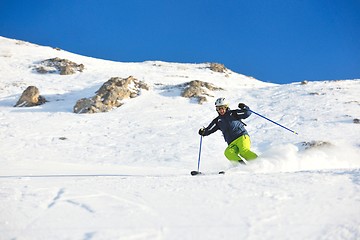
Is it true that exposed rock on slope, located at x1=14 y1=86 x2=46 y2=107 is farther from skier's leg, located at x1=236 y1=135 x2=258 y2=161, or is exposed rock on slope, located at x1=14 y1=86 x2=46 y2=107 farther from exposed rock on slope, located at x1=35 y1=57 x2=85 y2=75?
skier's leg, located at x1=236 y1=135 x2=258 y2=161

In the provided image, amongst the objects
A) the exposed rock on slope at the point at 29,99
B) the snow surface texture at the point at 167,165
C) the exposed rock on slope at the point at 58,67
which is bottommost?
the snow surface texture at the point at 167,165

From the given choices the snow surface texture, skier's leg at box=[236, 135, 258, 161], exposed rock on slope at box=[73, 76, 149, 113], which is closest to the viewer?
the snow surface texture

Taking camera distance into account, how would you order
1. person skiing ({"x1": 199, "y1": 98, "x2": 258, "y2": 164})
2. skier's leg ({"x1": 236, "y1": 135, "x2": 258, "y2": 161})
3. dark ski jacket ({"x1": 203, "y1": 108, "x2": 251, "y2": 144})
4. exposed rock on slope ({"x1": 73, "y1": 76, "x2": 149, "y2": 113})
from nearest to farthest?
skier's leg ({"x1": 236, "y1": 135, "x2": 258, "y2": 161}) → person skiing ({"x1": 199, "y1": 98, "x2": 258, "y2": 164}) → dark ski jacket ({"x1": 203, "y1": 108, "x2": 251, "y2": 144}) → exposed rock on slope ({"x1": 73, "y1": 76, "x2": 149, "y2": 113})

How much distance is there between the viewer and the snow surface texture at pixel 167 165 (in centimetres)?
358

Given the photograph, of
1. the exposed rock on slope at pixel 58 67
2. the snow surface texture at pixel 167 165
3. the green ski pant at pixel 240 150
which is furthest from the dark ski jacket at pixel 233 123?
the exposed rock on slope at pixel 58 67

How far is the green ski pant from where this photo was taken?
8.65m

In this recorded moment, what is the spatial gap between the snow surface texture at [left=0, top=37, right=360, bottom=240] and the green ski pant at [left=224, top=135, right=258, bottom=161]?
304mm

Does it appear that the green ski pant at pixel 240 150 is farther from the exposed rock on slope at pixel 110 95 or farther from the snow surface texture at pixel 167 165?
the exposed rock on slope at pixel 110 95

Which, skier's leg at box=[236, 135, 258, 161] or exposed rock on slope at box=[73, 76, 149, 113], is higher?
exposed rock on slope at box=[73, 76, 149, 113]

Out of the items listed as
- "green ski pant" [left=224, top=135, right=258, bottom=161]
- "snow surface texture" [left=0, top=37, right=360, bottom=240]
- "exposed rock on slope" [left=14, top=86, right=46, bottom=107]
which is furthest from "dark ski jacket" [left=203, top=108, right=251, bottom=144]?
"exposed rock on slope" [left=14, top=86, right=46, bottom=107]

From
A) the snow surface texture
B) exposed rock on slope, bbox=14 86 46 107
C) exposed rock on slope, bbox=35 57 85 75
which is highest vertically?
exposed rock on slope, bbox=35 57 85 75

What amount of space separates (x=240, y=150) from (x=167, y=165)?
426 cm

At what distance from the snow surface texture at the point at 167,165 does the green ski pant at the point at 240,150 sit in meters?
0.30

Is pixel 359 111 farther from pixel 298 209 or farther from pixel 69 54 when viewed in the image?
pixel 69 54
